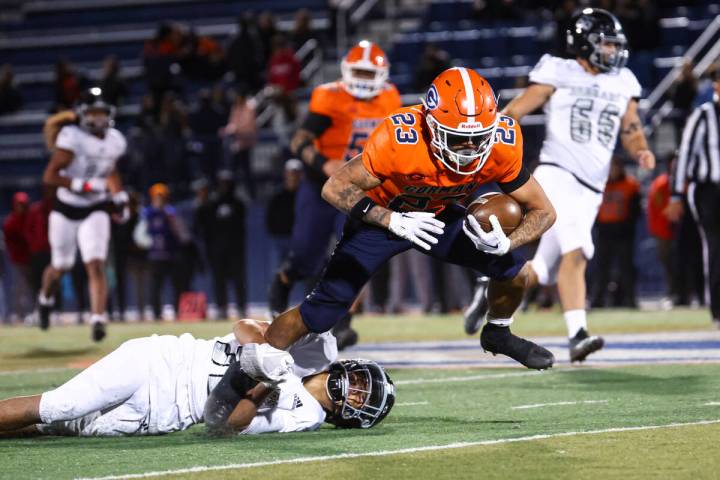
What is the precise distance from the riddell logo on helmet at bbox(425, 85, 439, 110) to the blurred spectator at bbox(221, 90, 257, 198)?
11117 mm

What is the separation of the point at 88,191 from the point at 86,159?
1.02 feet

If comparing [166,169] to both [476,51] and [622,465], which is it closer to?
[476,51]

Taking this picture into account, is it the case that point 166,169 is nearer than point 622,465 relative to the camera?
No

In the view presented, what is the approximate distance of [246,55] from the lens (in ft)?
62.4

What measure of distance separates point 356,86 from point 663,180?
624 centimetres

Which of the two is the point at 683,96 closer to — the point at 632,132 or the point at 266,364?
the point at 632,132

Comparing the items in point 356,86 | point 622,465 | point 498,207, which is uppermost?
point 356,86

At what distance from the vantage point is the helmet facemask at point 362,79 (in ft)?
30.9

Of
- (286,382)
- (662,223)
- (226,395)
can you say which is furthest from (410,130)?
(662,223)

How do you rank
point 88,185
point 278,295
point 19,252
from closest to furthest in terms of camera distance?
point 278,295, point 88,185, point 19,252

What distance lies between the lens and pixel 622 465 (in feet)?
15.2

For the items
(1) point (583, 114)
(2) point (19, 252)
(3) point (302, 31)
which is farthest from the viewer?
(3) point (302, 31)

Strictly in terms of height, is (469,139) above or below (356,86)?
below

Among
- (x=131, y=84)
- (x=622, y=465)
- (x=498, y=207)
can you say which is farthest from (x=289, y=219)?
(x=622, y=465)
